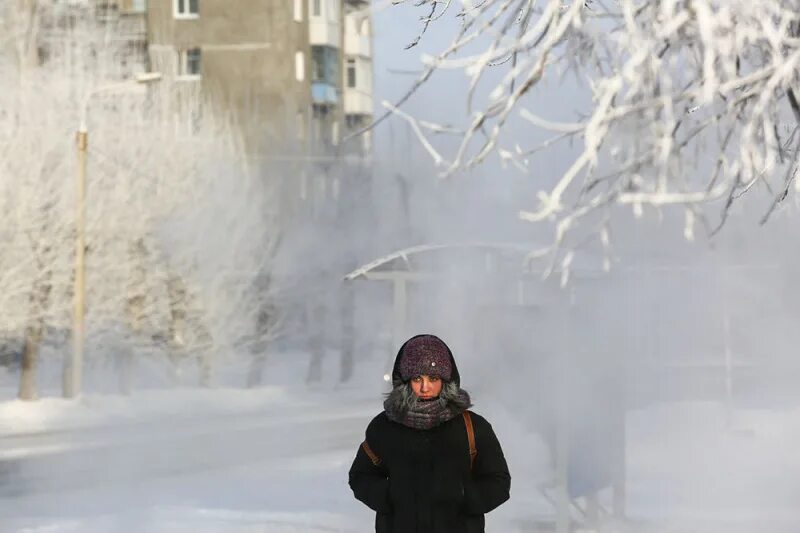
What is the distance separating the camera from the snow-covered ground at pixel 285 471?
14734mm

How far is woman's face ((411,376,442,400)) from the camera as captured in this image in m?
4.55

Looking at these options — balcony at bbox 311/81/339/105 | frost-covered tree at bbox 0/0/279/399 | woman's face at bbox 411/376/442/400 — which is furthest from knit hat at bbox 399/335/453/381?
balcony at bbox 311/81/339/105

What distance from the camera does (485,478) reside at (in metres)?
4.71

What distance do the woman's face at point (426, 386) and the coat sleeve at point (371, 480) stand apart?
21 cm

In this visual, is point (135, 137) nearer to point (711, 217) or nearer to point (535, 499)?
point (711, 217)

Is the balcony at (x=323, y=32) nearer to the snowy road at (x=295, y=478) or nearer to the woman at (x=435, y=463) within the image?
the snowy road at (x=295, y=478)

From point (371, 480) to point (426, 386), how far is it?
368 millimetres

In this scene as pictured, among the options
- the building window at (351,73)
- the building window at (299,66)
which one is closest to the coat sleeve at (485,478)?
the building window at (299,66)

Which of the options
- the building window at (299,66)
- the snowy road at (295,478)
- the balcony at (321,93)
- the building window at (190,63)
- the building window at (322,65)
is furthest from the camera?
the building window at (322,65)

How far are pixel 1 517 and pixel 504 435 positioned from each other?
5.63 m

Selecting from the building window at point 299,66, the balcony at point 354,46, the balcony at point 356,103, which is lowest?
the balcony at point 356,103

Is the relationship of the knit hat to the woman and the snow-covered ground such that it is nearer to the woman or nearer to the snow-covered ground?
the woman

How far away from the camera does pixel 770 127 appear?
13.4 ft

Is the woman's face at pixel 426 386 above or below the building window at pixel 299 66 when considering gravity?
below
